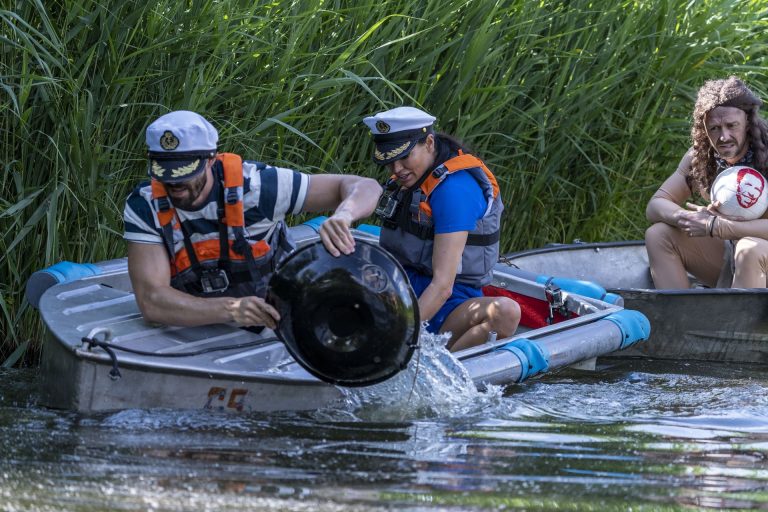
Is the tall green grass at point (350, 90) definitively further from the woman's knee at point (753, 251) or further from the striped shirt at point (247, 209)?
the woman's knee at point (753, 251)

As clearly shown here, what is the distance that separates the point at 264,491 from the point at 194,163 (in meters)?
1.32

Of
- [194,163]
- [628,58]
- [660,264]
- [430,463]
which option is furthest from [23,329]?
[628,58]

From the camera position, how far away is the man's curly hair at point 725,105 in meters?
5.66

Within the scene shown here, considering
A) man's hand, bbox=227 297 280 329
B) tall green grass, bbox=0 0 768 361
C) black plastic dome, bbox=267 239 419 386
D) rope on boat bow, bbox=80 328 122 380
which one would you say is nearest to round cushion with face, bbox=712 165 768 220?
tall green grass, bbox=0 0 768 361

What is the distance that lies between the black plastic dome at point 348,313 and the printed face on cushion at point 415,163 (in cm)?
87

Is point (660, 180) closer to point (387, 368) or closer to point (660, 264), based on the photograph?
point (660, 264)

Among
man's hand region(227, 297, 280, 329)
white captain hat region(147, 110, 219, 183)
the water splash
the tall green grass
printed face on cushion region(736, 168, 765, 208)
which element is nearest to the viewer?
man's hand region(227, 297, 280, 329)

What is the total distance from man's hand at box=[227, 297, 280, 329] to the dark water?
30 cm

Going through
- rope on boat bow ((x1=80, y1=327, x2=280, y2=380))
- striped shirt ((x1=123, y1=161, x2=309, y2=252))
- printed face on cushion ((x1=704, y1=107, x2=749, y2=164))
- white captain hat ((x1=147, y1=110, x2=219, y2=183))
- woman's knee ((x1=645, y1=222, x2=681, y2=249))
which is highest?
printed face on cushion ((x1=704, y1=107, x2=749, y2=164))

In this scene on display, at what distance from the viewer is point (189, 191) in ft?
12.9

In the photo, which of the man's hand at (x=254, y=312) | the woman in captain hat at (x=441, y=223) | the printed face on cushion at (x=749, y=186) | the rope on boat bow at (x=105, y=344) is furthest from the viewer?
the printed face on cushion at (x=749, y=186)

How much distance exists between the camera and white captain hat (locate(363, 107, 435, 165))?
4418mm

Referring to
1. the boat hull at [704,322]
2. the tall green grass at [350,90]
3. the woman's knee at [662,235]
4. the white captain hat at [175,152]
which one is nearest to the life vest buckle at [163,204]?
the white captain hat at [175,152]

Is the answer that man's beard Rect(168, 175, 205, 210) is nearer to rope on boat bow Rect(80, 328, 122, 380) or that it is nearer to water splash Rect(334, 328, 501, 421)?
rope on boat bow Rect(80, 328, 122, 380)
